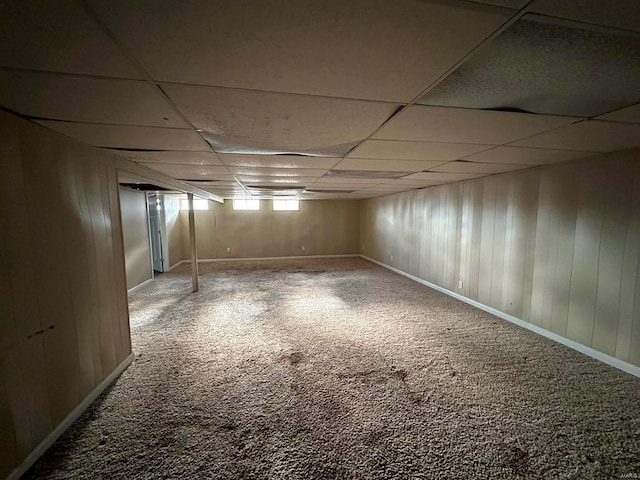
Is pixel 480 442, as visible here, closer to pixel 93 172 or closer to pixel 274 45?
pixel 274 45

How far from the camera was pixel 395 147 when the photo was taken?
2225 mm

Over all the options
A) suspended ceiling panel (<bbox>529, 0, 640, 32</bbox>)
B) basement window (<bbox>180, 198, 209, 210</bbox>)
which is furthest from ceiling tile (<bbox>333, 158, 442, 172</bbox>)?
basement window (<bbox>180, 198, 209, 210</bbox>)

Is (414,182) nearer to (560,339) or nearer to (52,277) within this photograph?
(560,339)

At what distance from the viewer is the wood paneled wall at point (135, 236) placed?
4.90 meters

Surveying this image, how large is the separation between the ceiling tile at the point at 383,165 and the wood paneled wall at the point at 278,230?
213 inches

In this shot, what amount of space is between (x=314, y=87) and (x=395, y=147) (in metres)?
1.20

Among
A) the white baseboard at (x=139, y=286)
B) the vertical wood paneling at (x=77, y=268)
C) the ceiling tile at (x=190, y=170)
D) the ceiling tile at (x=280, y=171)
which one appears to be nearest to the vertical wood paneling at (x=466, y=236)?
the ceiling tile at (x=280, y=171)

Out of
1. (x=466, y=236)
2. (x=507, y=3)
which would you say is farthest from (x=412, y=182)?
(x=507, y=3)

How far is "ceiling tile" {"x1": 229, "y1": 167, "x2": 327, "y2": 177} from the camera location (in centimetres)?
323

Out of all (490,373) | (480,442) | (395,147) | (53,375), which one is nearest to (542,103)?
(395,147)

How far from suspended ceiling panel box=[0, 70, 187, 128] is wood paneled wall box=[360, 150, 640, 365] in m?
3.63

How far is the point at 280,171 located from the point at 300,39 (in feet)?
8.29

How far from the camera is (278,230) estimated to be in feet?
27.8

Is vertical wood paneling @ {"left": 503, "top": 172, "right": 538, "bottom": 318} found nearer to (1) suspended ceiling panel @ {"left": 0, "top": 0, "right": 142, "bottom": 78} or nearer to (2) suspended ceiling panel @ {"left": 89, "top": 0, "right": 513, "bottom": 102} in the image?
(2) suspended ceiling panel @ {"left": 89, "top": 0, "right": 513, "bottom": 102}
